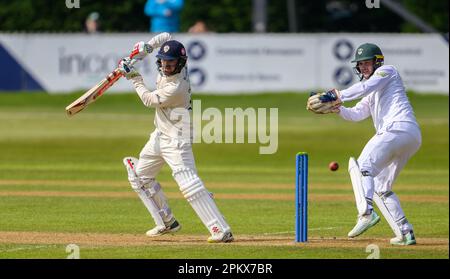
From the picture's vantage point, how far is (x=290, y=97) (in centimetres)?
A: 3594

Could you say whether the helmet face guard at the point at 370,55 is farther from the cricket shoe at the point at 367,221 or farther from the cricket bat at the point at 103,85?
the cricket bat at the point at 103,85

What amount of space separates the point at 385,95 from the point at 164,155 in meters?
2.29

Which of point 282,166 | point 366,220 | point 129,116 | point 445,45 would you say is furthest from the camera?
point 445,45

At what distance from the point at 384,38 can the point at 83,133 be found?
→ 1070 centimetres

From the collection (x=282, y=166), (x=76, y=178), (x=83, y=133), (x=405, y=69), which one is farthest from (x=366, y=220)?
(x=405, y=69)

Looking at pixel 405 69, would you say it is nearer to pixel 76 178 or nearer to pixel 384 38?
pixel 384 38

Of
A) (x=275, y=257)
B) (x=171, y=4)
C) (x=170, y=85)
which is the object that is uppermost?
(x=171, y=4)

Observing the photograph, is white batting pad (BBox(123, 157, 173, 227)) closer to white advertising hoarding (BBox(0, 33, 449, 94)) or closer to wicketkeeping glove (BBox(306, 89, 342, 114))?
wicketkeeping glove (BBox(306, 89, 342, 114))

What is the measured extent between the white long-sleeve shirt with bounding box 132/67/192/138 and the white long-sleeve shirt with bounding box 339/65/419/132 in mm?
1571

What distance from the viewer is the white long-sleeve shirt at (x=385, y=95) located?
11.5m

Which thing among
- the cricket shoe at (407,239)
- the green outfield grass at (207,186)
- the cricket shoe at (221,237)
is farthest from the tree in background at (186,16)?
the cricket shoe at (221,237)

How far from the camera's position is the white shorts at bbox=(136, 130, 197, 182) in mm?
11766

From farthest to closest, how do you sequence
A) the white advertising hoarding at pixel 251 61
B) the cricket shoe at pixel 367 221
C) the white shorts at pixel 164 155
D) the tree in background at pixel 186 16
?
the tree in background at pixel 186 16, the white advertising hoarding at pixel 251 61, the white shorts at pixel 164 155, the cricket shoe at pixel 367 221

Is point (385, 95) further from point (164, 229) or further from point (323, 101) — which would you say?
point (164, 229)
